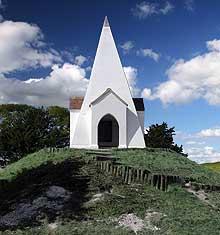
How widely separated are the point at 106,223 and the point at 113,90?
Result: 73.1 feet

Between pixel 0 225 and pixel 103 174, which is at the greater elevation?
pixel 103 174

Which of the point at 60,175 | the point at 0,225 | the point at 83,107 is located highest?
the point at 83,107

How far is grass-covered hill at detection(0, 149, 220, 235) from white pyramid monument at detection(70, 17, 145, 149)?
45.7 feet

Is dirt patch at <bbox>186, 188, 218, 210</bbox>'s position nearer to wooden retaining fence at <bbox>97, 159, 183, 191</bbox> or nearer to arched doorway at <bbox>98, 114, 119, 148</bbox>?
wooden retaining fence at <bbox>97, 159, 183, 191</bbox>

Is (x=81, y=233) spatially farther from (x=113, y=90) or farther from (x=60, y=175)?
(x=113, y=90)

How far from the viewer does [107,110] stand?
108 ft

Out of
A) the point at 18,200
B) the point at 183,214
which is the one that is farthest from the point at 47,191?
the point at 183,214

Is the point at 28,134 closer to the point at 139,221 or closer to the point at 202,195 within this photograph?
the point at 202,195

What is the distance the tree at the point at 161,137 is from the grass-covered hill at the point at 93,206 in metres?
20.0

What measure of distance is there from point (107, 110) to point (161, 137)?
8.06 meters

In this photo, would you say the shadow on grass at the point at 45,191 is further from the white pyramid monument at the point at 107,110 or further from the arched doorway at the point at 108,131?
the arched doorway at the point at 108,131

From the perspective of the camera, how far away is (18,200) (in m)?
14.8

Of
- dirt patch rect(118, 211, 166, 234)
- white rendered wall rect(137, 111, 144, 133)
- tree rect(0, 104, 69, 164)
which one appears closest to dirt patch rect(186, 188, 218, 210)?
dirt patch rect(118, 211, 166, 234)

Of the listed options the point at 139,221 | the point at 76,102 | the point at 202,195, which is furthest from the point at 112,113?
the point at 139,221
